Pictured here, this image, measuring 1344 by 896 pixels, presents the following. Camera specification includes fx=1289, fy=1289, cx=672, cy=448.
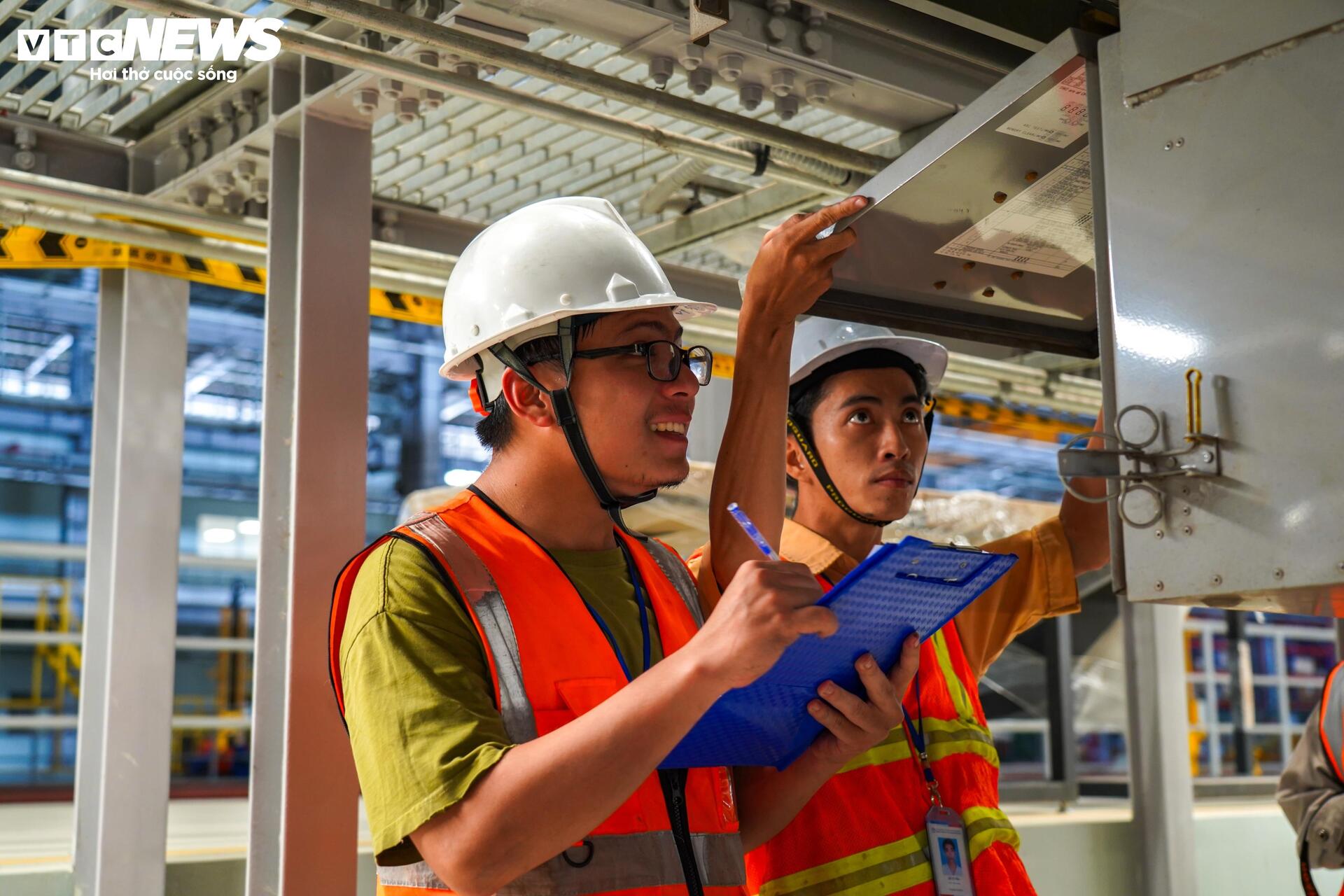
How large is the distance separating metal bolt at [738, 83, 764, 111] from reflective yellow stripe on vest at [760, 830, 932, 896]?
1.80m

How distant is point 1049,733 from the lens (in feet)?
27.8

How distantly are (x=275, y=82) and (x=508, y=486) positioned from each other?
189 centimetres

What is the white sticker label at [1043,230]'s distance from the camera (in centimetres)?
232

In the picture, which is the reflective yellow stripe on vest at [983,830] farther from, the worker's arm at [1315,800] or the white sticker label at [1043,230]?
the worker's arm at [1315,800]

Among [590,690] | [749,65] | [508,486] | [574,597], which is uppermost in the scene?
[749,65]

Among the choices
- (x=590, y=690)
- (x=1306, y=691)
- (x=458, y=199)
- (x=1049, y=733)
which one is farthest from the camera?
(x=1306, y=691)

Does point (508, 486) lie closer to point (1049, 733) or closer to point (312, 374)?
point (312, 374)

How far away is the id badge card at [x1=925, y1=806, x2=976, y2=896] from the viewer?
245 cm

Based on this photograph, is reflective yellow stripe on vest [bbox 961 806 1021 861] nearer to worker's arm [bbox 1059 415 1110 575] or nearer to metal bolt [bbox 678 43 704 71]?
worker's arm [bbox 1059 415 1110 575]

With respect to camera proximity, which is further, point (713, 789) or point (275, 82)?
point (275, 82)

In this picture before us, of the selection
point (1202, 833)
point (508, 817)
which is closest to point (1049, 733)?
point (1202, 833)

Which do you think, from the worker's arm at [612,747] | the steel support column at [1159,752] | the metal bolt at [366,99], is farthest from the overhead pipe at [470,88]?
the steel support column at [1159,752]

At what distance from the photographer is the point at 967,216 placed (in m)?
2.34

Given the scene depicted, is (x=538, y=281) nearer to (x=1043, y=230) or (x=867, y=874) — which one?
(x=1043, y=230)
